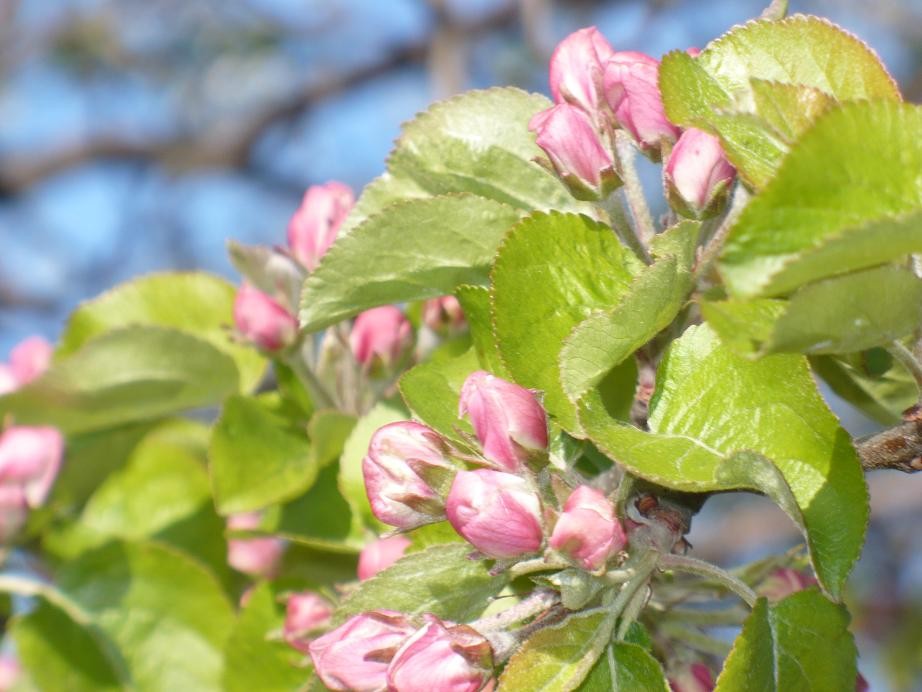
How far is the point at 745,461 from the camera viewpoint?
0.64 metres

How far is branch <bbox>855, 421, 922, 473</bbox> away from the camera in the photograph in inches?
28.9

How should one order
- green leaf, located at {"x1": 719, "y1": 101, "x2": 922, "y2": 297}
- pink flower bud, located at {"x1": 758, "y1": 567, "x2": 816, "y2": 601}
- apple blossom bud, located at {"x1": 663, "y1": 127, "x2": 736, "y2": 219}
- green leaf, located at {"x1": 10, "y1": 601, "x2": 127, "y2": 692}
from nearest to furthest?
1. green leaf, located at {"x1": 719, "y1": 101, "x2": 922, "y2": 297}
2. apple blossom bud, located at {"x1": 663, "y1": 127, "x2": 736, "y2": 219}
3. pink flower bud, located at {"x1": 758, "y1": 567, "x2": 816, "y2": 601}
4. green leaf, located at {"x1": 10, "y1": 601, "x2": 127, "y2": 692}

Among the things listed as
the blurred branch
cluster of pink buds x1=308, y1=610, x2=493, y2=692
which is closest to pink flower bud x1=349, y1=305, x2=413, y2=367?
cluster of pink buds x1=308, y1=610, x2=493, y2=692

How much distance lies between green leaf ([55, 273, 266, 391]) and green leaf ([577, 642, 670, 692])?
0.60 m

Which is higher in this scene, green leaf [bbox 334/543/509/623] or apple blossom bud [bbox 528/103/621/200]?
apple blossom bud [bbox 528/103/621/200]

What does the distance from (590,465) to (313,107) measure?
3322mm

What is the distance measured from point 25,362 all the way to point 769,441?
0.96 m

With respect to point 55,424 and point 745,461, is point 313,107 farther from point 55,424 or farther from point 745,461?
point 745,461

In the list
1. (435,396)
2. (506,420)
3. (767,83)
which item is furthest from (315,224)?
(767,83)

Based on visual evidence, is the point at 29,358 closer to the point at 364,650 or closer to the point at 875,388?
the point at 364,650

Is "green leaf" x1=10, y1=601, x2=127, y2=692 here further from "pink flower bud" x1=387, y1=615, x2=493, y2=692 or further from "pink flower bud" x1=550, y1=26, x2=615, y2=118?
"pink flower bud" x1=550, y1=26, x2=615, y2=118

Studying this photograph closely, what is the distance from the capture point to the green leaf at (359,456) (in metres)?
1.00

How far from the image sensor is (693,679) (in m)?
0.85

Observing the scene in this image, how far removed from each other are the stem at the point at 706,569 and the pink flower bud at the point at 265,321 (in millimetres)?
471
